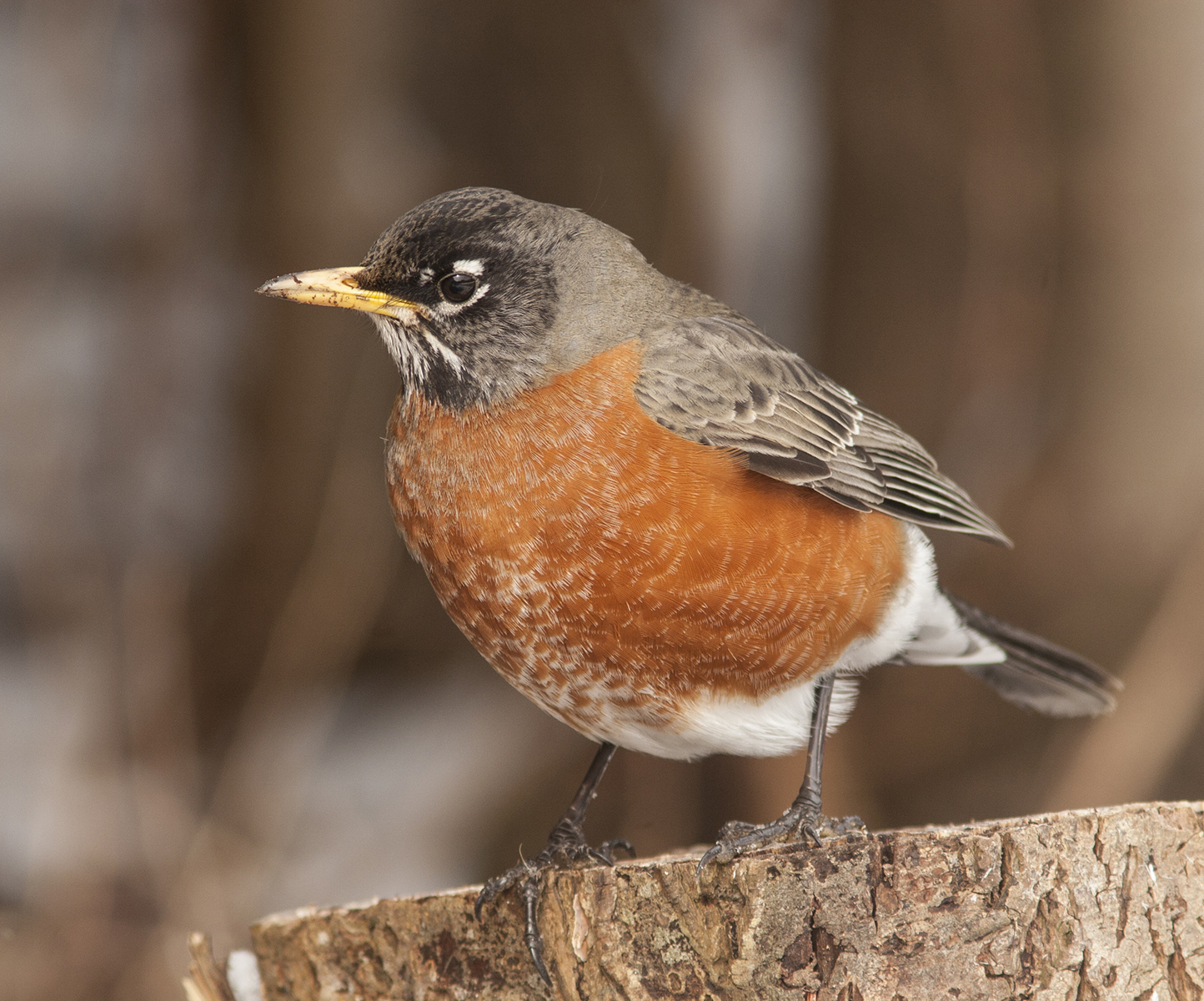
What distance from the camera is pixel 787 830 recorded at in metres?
2.57

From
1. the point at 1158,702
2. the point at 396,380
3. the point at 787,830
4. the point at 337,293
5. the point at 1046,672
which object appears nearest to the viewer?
the point at 787,830

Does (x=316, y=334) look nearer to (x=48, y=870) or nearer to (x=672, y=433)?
(x=48, y=870)

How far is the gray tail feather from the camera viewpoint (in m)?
3.61

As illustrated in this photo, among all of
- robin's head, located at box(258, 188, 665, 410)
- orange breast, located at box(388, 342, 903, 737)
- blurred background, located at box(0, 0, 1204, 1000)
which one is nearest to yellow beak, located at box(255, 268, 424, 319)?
robin's head, located at box(258, 188, 665, 410)

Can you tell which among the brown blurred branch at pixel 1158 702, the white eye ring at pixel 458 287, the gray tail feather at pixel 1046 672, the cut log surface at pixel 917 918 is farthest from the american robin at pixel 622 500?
the brown blurred branch at pixel 1158 702

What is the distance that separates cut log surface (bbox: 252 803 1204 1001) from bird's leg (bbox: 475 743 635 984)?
6.1 inches

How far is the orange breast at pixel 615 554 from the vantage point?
2623 millimetres

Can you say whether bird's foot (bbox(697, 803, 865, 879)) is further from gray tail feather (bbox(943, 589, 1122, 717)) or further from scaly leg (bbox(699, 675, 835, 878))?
gray tail feather (bbox(943, 589, 1122, 717))

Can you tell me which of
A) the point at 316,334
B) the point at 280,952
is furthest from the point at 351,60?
the point at 280,952

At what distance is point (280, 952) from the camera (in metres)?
2.70

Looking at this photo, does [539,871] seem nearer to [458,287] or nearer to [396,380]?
[458,287]

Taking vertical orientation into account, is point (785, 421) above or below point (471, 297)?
below

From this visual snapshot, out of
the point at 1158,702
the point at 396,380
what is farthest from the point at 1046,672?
the point at 396,380

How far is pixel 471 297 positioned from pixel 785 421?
0.85 meters
